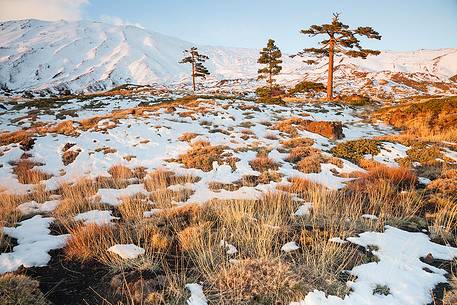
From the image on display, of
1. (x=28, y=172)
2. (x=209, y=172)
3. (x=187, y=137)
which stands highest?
(x=187, y=137)

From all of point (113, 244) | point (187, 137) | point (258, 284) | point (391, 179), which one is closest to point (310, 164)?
point (391, 179)

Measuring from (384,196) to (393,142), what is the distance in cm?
525

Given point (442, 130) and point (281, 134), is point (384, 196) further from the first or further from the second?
point (442, 130)

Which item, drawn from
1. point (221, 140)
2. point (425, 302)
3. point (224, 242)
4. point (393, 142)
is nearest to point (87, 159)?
point (221, 140)

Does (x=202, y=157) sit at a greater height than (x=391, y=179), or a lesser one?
greater

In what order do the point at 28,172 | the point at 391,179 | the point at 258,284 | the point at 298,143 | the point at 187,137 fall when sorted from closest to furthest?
the point at 258,284, the point at 391,179, the point at 28,172, the point at 298,143, the point at 187,137

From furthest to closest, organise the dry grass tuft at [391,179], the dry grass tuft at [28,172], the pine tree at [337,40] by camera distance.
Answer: the pine tree at [337,40] → the dry grass tuft at [28,172] → the dry grass tuft at [391,179]

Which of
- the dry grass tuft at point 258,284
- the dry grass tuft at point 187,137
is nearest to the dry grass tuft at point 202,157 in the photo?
the dry grass tuft at point 187,137

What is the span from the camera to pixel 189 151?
9641 mm

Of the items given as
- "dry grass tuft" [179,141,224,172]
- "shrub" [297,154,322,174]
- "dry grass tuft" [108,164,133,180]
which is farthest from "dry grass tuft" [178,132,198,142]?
"shrub" [297,154,322,174]

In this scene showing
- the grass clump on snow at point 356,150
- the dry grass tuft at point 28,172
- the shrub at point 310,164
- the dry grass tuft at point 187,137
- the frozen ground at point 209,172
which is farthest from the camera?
the dry grass tuft at point 187,137

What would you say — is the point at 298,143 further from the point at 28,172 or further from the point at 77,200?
the point at 28,172

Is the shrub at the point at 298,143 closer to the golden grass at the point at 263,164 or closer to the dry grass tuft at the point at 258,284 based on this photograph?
the golden grass at the point at 263,164

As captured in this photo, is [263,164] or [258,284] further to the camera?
[263,164]
